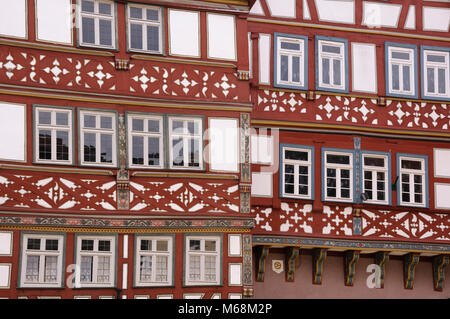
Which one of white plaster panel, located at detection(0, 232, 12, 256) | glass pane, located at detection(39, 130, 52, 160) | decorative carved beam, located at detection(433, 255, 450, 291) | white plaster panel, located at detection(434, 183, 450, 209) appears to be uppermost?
glass pane, located at detection(39, 130, 52, 160)

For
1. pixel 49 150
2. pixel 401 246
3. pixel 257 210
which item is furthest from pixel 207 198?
pixel 401 246

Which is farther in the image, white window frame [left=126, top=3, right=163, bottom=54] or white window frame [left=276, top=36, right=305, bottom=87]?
white window frame [left=276, top=36, right=305, bottom=87]

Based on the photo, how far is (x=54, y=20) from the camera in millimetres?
23844

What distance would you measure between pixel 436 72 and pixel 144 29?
819 cm

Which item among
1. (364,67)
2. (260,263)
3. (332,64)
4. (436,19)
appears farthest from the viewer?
(436,19)

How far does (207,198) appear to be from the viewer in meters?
24.2

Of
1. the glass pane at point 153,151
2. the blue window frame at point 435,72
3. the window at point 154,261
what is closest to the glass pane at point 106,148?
the glass pane at point 153,151

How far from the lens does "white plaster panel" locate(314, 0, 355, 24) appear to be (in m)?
27.1

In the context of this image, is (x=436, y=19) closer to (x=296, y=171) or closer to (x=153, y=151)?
(x=296, y=171)

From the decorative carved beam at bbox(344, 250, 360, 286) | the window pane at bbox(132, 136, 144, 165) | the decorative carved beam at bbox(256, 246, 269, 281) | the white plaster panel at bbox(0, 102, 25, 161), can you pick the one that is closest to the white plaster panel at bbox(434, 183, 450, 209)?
the decorative carved beam at bbox(344, 250, 360, 286)

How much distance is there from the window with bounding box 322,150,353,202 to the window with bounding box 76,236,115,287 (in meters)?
5.91

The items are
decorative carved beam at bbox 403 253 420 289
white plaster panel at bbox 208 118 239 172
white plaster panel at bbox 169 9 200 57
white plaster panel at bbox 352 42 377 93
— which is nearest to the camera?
white plaster panel at bbox 208 118 239 172

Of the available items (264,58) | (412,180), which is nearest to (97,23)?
(264,58)

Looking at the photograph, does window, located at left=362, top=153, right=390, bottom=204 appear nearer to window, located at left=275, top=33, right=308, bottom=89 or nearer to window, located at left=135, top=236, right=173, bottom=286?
window, located at left=275, top=33, right=308, bottom=89
